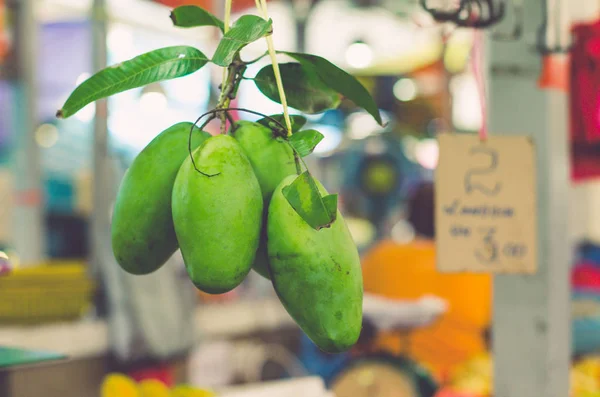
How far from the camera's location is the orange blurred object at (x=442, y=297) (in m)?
3.82

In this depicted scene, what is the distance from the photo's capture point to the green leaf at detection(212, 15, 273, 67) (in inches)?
27.7

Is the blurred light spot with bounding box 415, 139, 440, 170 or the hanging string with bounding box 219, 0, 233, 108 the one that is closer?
the hanging string with bounding box 219, 0, 233, 108

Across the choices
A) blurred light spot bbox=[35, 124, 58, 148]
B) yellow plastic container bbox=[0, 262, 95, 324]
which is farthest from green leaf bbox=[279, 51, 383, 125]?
blurred light spot bbox=[35, 124, 58, 148]

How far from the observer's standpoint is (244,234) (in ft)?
2.27

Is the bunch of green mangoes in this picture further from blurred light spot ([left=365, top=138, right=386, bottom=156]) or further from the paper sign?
blurred light spot ([left=365, top=138, right=386, bottom=156])

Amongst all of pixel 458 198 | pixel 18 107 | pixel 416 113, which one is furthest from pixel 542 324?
pixel 416 113

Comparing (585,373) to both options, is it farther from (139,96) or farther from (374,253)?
(139,96)

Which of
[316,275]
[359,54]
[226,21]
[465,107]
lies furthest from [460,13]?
[465,107]

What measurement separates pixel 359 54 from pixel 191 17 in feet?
18.7

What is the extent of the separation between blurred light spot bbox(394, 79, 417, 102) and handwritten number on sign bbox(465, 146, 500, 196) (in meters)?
5.93

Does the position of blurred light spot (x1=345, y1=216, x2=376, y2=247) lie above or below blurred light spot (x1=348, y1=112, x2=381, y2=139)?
below

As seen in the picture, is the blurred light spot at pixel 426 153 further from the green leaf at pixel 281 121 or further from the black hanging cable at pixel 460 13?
the green leaf at pixel 281 121

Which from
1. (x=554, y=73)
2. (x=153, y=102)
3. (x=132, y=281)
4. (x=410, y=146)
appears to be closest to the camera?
(x=554, y=73)

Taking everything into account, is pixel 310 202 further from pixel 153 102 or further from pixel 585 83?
pixel 153 102
